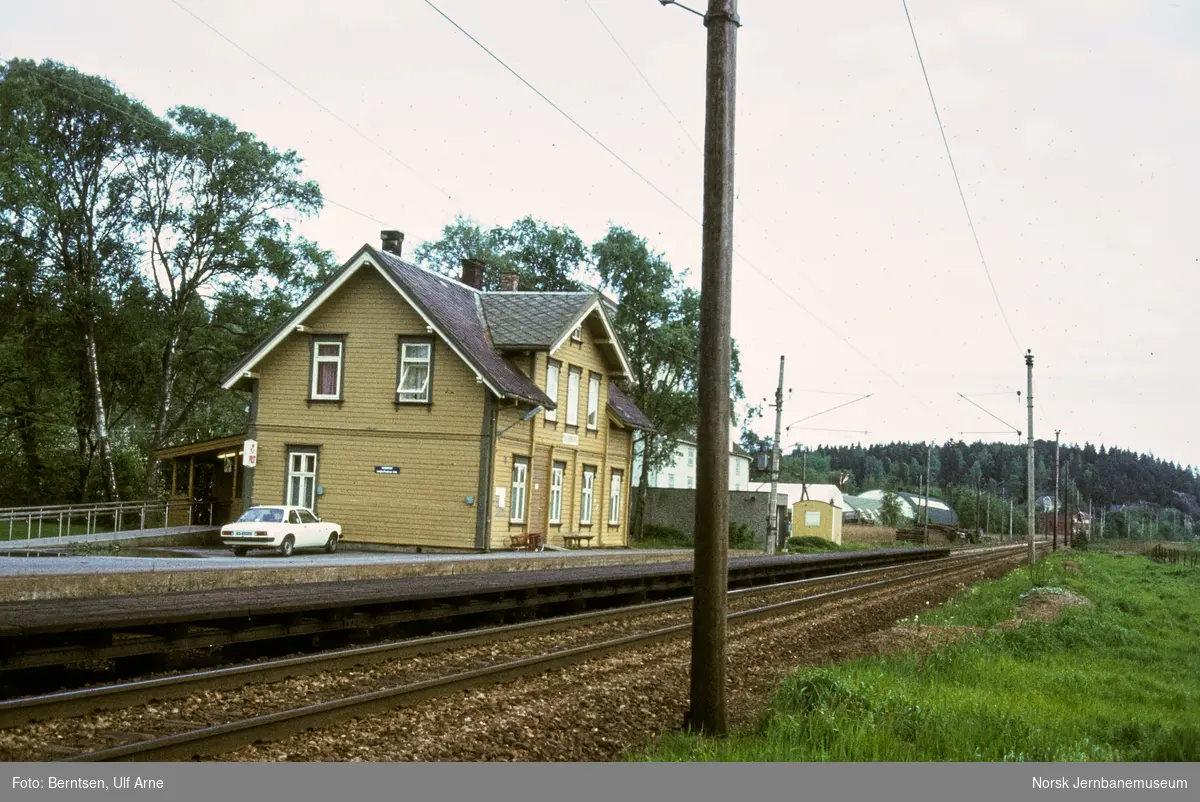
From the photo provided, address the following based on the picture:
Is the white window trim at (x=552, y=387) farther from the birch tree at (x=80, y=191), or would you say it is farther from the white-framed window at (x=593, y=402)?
the birch tree at (x=80, y=191)

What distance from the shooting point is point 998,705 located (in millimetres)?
9344

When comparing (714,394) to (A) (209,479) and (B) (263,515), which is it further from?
(A) (209,479)

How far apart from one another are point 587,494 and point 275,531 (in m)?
12.0

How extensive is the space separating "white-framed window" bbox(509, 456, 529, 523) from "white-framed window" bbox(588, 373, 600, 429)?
16.5 feet

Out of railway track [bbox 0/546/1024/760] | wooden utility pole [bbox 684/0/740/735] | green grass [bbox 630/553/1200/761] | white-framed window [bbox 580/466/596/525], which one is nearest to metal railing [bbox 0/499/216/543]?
white-framed window [bbox 580/466/596/525]

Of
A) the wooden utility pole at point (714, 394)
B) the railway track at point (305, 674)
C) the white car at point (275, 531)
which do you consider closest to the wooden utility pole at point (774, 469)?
the white car at point (275, 531)

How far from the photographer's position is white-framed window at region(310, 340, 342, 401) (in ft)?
106

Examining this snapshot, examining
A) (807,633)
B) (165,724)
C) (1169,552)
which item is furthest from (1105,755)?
(1169,552)

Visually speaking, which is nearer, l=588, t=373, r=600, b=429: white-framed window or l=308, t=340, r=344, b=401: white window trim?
l=308, t=340, r=344, b=401: white window trim

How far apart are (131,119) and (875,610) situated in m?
32.7

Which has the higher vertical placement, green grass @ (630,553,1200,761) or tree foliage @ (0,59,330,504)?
tree foliage @ (0,59,330,504)

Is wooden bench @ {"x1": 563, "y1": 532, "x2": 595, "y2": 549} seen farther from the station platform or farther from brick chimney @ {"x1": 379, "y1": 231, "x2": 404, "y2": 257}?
brick chimney @ {"x1": 379, "y1": 231, "x2": 404, "y2": 257}

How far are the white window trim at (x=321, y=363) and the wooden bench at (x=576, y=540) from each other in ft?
27.3

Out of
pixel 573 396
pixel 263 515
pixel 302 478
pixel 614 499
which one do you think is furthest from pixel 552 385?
pixel 263 515
